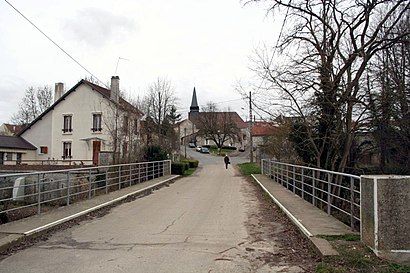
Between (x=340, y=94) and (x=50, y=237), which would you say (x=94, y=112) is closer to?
(x=340, y=94)

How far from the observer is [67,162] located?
4222 centimetres

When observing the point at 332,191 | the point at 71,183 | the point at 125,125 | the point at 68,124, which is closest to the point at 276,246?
the point at 332,191

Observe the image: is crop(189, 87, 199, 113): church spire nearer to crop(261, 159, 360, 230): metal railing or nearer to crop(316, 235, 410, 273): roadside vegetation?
crop(261, 159, 360, 230): metal railing

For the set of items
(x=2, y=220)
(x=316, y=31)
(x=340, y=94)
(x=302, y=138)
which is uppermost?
(x=316, y=31)

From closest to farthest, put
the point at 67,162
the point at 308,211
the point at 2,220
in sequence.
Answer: the point at 308,211 → the point at 2,220 → the point at 67,162

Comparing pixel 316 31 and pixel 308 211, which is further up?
pixel 316 31

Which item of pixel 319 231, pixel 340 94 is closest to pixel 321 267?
pixel 319 231

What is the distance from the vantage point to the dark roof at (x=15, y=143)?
44250 mm

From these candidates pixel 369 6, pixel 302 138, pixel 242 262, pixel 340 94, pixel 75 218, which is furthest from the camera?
pixel 302 138

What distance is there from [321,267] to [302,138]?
1556cm

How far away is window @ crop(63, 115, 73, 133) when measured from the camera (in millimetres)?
45094

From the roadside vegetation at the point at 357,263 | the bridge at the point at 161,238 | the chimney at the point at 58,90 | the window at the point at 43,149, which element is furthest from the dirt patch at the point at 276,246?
the chimney at the point at 58,90

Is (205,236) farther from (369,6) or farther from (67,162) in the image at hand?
(67,162)

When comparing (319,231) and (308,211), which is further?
(308,211)
